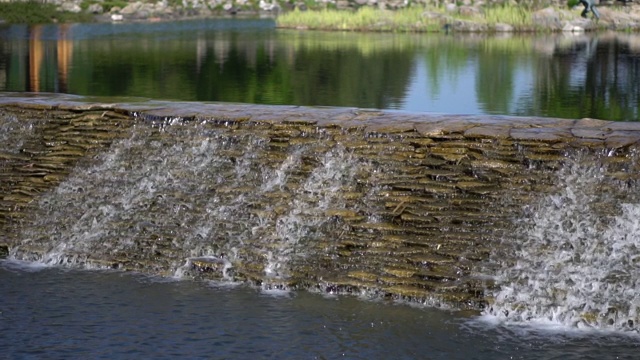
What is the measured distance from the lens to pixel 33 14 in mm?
39031

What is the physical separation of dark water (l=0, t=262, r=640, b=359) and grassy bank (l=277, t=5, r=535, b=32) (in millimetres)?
23494

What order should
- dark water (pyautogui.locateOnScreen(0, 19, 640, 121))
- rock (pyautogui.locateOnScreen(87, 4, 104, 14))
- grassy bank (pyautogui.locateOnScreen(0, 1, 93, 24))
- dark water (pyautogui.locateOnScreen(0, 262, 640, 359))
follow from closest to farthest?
dark water (pyautogui.locateOnScreen(0, 262, 640, 359)) → dark water (pyautogui.locateOnScreen(0, 19, 640, 121)) → grassy bank (pyautogui.locateOnScreen(0, 1, 93, 24)) → rock (pyautogui.locateOnScreen(87, 4, 104, 14))

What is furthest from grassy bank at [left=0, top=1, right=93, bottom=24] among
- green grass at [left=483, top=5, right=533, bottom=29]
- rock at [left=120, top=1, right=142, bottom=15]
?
green grass at [left=483, top=5, right=533, bottom=29]

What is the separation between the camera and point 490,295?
8352 millimetres

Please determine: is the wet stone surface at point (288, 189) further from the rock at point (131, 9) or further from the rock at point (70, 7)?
the rock at point (131, 9)

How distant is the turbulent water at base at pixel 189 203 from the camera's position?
9.52m

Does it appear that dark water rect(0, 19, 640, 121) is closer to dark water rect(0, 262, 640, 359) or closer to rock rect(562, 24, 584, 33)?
rock rect(562, 24, 584, 33)

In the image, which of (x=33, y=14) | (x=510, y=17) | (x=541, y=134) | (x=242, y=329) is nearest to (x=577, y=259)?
(x=541, y=134)

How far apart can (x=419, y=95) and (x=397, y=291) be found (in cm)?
730

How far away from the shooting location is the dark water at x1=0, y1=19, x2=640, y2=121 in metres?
15.3

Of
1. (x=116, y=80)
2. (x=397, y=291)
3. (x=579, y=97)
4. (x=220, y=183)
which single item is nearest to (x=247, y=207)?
(x=220, y=183)

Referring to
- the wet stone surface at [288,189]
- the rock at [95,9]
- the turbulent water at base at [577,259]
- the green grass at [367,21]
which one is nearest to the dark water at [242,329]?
the turbulent water at base at [577,259]

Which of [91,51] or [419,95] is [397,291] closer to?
[419,95]

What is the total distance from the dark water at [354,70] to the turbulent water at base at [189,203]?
3997 millimetres
